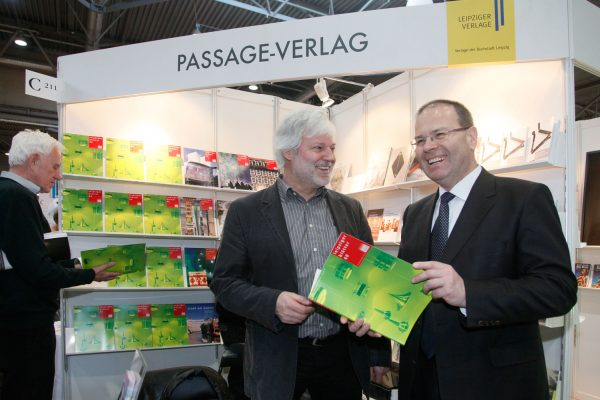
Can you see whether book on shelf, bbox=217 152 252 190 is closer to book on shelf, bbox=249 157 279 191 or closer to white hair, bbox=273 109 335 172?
book on shelf, bbox=249 157 279 191

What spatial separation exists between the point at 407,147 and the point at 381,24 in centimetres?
140

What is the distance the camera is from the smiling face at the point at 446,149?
1.72 meters

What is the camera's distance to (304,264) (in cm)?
189

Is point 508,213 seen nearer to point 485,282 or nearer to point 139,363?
point 485,282

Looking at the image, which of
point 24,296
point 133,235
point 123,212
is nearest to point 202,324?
point 133,235

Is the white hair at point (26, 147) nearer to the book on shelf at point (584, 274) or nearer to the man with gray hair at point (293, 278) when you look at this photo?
the man with gray hair at point (293, 278)

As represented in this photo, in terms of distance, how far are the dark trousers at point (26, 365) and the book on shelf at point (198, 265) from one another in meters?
1.89

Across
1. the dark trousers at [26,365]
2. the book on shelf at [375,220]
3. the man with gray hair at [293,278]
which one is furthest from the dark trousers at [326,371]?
the book on shelf at [375,220]

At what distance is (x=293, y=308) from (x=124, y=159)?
A: 126 inches

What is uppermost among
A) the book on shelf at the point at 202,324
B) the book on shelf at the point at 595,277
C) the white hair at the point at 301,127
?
the white hair at the point at 301,127

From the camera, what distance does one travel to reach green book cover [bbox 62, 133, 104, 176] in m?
3.91

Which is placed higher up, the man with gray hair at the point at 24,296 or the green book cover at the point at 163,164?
the green book cover at the point at 163,164

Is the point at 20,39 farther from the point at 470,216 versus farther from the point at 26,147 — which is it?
the point at 470,216

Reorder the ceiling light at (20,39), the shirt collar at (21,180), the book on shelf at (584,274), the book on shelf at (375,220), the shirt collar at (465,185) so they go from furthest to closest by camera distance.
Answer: the ceiling light at (20,39), the book on shelf at (584,274), the book on shelf at (375,220), the shirt collar at (21,180), the shirt collar at (465,185)
